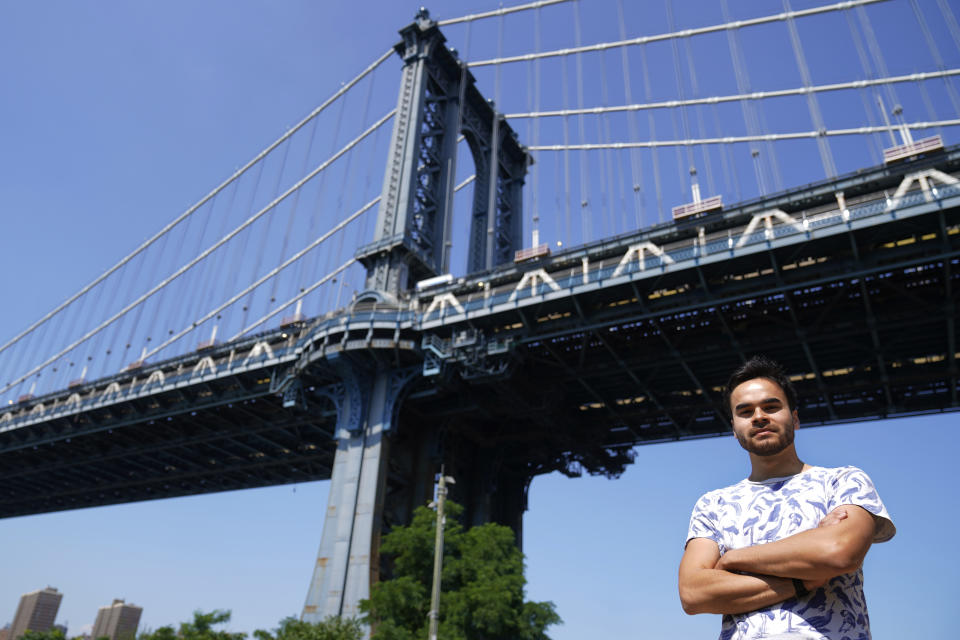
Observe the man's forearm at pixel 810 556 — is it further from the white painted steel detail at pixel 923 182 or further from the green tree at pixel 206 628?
the green tree at pixel 206 628

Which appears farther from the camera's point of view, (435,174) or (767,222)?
(435,174)

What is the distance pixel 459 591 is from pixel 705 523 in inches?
1114

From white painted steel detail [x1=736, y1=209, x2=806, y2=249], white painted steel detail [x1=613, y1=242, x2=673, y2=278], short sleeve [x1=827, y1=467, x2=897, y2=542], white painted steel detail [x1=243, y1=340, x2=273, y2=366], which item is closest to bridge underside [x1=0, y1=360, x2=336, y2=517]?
white painted steel detail [x1=243, y1=340, x2=273, y2=366]

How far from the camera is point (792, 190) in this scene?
94.2 ft

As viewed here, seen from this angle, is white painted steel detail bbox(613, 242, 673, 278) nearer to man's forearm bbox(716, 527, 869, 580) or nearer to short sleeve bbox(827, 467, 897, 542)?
short sleeve bbox(827, 467, 897, 542)

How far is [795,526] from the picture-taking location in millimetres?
3055

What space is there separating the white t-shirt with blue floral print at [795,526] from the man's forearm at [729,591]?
6 centimetres

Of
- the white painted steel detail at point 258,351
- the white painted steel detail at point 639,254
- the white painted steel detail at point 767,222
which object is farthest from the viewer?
the white painted steel detail at point 258,351

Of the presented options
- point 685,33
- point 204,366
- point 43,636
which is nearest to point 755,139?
point 685,33

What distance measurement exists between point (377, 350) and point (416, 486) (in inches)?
306

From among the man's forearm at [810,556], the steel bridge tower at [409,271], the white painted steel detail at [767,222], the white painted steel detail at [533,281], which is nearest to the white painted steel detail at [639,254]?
the white painted steel detail at [533,281]

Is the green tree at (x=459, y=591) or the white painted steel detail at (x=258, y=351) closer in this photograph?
the green tree at (x=459, y=591)

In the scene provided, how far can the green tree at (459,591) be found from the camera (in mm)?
27969

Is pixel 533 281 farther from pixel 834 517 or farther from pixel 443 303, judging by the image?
pixel 834 517
